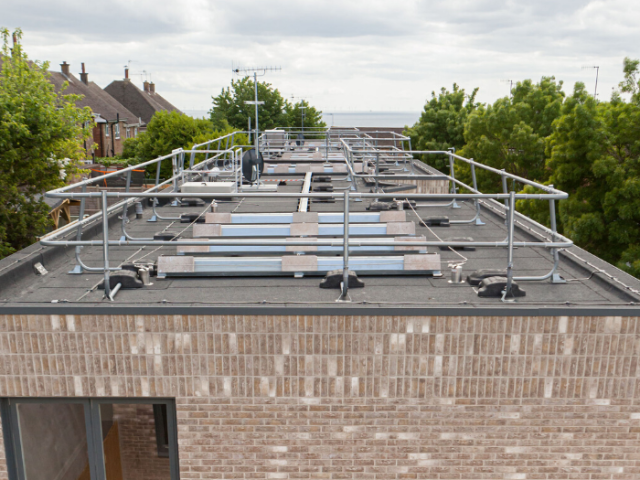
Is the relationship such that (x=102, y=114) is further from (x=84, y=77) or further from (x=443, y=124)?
(x=443, y=124)

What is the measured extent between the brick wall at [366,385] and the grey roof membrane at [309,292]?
0.37 feet

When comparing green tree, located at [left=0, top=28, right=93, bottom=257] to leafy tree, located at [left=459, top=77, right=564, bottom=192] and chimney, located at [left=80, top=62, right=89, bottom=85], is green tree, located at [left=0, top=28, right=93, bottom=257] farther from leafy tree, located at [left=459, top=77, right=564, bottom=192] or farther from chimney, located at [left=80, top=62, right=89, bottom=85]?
chimney, located at [left=80, top=62, right=89, bottom=85]

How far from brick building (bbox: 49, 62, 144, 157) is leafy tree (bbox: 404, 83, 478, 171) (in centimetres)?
2809

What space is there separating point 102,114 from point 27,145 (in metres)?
38.1

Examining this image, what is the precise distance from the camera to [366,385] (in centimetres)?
491

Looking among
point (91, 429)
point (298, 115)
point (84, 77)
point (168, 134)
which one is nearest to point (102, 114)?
point (84, 77)

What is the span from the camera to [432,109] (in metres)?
35.2

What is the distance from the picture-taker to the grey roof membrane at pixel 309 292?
474 centimetres

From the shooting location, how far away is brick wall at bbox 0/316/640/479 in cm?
480

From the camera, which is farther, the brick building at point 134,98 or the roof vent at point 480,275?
the brick building at point 134,98

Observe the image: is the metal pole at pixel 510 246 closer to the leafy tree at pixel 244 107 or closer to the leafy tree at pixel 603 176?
the leafy tree at pixel 603 176

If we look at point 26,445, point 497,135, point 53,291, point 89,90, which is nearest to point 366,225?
point 53,291

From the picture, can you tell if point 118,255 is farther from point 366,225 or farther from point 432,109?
point 432,109

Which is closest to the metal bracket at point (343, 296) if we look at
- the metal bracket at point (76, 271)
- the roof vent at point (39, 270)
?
the metal bracket at point (76, 271)
